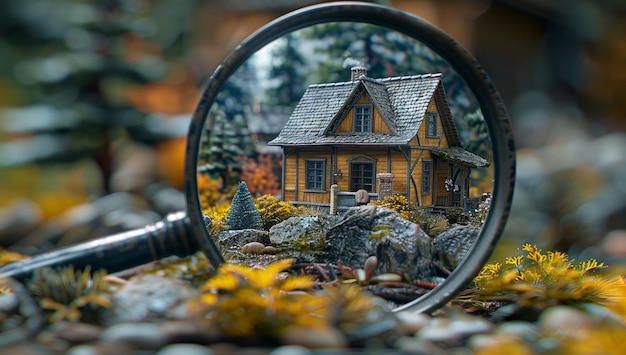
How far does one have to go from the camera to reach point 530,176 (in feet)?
4.92

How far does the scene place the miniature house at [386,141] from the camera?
1.14 meters

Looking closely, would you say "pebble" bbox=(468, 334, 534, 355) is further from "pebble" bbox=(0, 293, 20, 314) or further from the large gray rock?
"pebble" bbox=(0, 293, 20, 314)

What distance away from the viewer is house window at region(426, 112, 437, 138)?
114 centimetres

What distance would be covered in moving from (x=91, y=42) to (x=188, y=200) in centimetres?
74

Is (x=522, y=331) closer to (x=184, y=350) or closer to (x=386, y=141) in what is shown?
(x=386, y=141)

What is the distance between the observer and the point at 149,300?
98cm

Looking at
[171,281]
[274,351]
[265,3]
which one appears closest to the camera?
[274,351]

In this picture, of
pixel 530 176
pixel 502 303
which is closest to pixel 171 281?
pixel 502 303

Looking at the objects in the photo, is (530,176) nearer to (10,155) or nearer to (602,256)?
(602,256)

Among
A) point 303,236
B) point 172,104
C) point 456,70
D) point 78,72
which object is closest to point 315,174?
point 303,236

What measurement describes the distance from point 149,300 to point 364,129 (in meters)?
0.55

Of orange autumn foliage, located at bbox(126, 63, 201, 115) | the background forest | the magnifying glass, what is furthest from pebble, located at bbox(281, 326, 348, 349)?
orange autumn foliage, located at bbox(126, 63, 201, 115)

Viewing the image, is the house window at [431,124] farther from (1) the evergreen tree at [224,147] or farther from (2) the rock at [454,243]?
(1) the evergreen tree at [224,147]

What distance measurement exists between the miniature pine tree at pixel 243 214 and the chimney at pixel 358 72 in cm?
34
